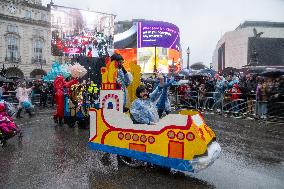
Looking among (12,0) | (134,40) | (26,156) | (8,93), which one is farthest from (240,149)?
(12,0)

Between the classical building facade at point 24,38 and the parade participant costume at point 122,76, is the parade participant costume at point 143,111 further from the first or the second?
the classical building facade at point 24,38

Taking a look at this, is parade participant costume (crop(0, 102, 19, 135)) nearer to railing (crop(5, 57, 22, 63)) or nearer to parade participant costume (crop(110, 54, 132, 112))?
parade participant costume (crop(110, 54, 132, 112))

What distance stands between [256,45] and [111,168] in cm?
5269

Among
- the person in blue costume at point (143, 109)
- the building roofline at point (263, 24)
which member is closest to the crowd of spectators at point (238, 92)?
the person in blue costume at point (143, 109)

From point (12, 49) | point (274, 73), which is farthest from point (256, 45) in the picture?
point (274, 73)

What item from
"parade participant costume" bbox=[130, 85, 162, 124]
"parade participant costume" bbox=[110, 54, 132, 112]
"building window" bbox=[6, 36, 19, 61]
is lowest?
"parade participant costume" bbox=[130, 85, 162, 124]

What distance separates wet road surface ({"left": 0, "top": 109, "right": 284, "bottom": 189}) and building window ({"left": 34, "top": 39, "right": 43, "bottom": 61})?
5117cm

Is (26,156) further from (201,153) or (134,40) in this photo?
(134,40)

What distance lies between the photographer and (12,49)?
5550 cm

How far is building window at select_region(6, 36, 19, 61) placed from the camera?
55.0m

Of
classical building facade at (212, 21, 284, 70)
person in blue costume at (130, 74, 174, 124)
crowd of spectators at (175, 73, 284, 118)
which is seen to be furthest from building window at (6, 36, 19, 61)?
person in blue costume at (130, 74, 174, 124)

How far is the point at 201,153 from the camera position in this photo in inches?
211

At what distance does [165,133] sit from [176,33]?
44261 mm

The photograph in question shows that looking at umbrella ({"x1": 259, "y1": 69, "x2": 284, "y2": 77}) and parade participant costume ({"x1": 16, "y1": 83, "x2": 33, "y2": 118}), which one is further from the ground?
umbrella ({"x1": 259, "y1": 69, "x2": 284, "y2": 77})
